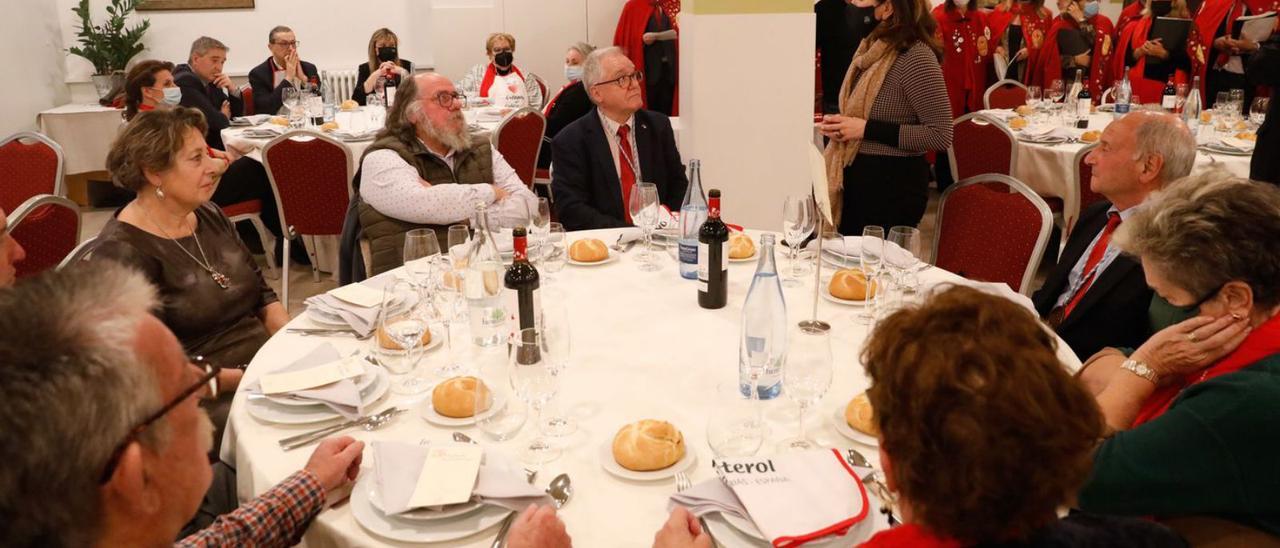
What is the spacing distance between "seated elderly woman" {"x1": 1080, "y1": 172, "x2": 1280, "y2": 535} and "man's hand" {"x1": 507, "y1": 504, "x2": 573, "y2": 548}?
872 mm

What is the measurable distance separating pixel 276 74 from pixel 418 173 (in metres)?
4.79

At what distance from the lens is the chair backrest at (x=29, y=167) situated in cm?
409

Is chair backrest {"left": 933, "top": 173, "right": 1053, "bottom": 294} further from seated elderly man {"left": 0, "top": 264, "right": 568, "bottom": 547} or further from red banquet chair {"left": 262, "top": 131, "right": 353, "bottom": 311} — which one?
red banquet chair {"left": 262, "top": 131, "right": 353, "bottom": 311}

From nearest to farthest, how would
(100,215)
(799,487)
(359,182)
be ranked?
1. (799,487)
2. (359,182)
3. (100,215)

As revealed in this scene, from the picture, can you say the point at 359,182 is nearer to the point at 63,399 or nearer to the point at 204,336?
the point at 204,336

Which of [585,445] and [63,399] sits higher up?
[63,399]

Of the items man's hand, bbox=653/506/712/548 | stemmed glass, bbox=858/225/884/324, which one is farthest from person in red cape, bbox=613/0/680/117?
man's hand, bbox=653/506/712/548

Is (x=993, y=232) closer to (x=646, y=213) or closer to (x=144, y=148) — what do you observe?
(x=646, y=213)

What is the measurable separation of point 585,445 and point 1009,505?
82cm

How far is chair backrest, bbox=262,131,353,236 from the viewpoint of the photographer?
14.4 ft

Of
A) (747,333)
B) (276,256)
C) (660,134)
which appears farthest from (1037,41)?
(747,333)

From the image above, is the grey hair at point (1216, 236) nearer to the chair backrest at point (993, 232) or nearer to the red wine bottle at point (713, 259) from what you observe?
the red wine bottle at point (713, 259)

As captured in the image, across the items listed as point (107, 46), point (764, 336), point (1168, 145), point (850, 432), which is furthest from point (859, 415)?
point (107, 46)

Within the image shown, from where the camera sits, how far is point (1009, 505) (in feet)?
3.35
